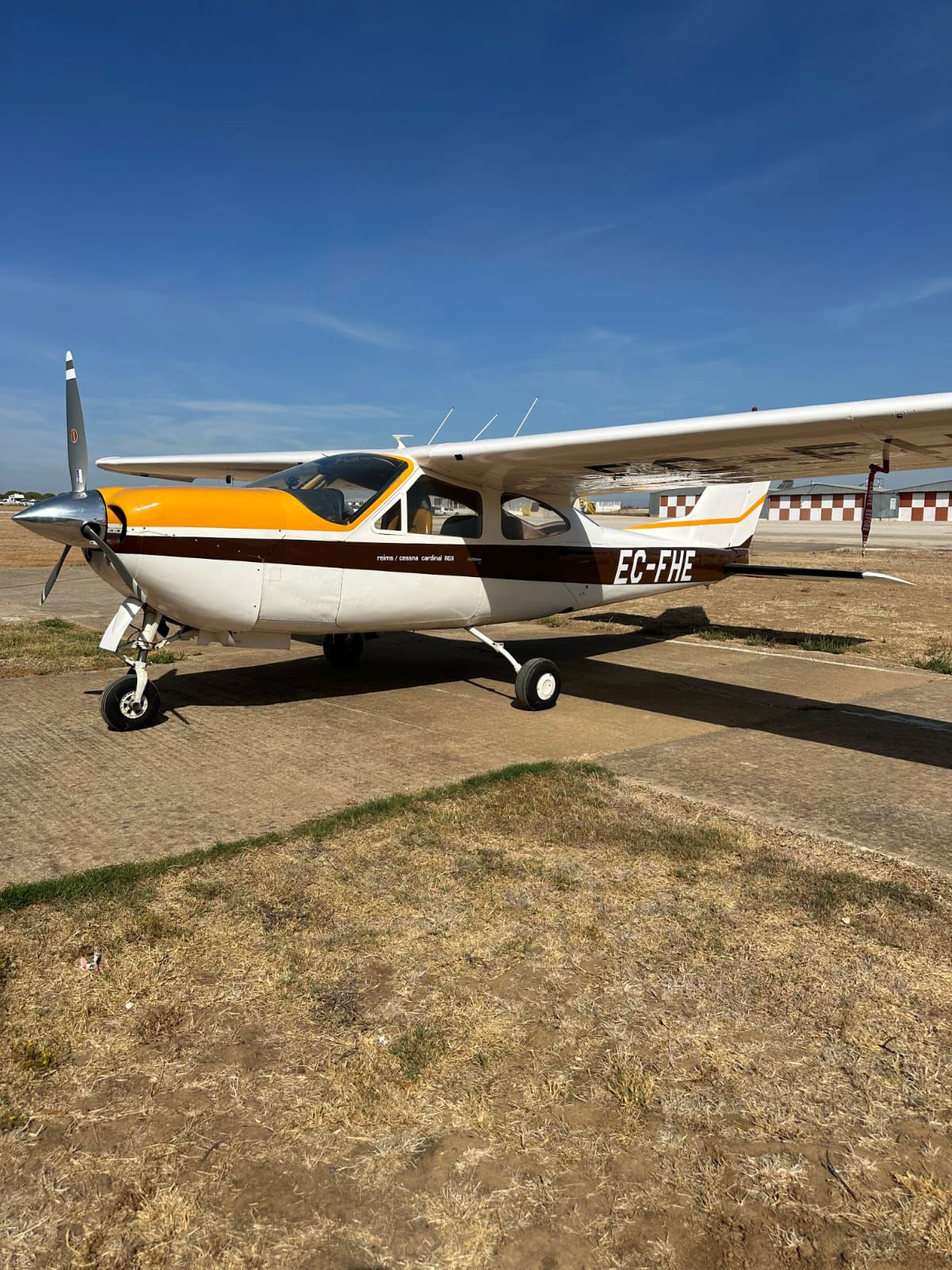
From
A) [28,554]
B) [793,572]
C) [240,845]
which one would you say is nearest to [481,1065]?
[240,845]

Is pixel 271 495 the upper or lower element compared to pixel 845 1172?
upper

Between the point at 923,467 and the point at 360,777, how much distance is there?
4831mm

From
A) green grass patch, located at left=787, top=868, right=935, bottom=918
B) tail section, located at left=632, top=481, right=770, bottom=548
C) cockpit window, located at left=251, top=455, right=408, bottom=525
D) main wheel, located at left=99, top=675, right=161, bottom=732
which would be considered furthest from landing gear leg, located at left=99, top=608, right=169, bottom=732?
tail section, located at left=632, top=481, right=770, bottom=548

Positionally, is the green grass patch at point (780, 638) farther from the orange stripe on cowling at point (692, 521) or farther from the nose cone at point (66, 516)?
the nose cone at point (66, 516)

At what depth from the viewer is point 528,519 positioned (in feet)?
27.5

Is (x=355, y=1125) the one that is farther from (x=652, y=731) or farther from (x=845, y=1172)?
(x=652, y=731)

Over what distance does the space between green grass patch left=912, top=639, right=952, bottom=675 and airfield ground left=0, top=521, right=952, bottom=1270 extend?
361 cm

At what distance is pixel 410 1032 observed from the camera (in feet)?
8.55

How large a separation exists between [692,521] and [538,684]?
13.8ft

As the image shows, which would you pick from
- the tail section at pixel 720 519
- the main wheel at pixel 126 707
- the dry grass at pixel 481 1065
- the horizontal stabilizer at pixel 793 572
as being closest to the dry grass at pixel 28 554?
the main wheel at pixel 126 707

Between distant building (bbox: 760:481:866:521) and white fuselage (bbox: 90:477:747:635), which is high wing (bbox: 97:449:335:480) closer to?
white fuselage (bbox: 90:477:747:635)

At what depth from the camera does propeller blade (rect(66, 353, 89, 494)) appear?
6309mm

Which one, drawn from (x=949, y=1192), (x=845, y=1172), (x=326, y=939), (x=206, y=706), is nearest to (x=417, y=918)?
(x=326, y=939)

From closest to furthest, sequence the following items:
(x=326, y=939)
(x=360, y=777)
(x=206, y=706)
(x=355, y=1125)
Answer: (x=355, y=1125), (x=326, y=939), (x=360, y=777), (x=206, y=706)
